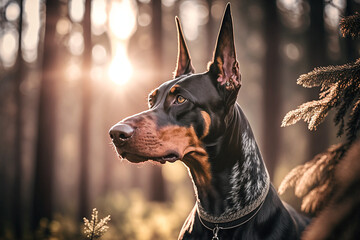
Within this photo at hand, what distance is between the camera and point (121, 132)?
221 centimetres

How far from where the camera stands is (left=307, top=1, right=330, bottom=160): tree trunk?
360 inches

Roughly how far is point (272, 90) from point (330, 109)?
7.40 m

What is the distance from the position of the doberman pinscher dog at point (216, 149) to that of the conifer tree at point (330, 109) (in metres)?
0.38

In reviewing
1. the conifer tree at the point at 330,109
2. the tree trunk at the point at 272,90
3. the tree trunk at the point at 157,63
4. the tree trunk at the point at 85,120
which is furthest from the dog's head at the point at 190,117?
the tree trunk at the point at 272,90

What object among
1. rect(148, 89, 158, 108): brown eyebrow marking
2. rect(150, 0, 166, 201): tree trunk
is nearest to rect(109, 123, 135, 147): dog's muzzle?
rect(148, 89, 158, 108): brown eyebrow marking

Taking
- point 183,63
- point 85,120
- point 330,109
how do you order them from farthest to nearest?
point 85,120 < point 183,63 < point 330,109

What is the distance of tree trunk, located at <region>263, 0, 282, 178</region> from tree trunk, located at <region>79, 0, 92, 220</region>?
587 cm

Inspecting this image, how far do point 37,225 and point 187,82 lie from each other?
7.45 m

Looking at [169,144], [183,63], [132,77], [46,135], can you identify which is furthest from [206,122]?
[132,77]

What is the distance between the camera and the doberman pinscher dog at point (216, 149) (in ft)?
7.52

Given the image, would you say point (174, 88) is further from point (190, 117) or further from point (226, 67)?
point (226, 67)

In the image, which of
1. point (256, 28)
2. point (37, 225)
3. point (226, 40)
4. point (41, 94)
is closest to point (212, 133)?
point (226, 40)

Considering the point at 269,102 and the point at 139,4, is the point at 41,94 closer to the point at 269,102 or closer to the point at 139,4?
the point at 139,4

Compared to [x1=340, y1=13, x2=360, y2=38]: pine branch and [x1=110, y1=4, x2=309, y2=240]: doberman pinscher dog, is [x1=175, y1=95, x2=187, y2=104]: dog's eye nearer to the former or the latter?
[x1=110, y1=4, x2=309, y2=240]: doberman pinscher dog
